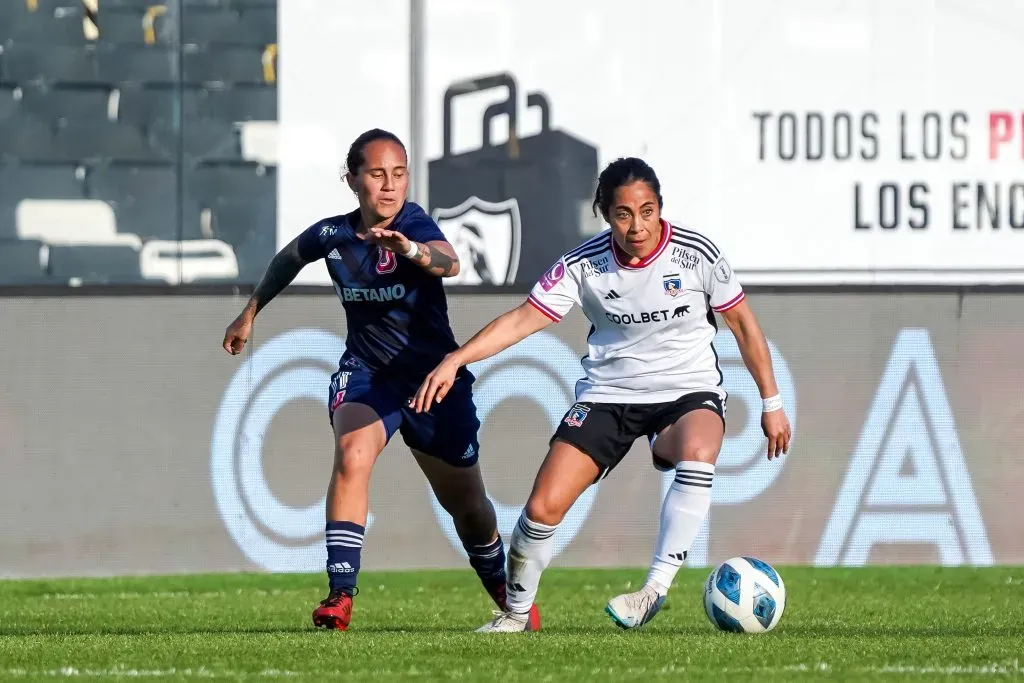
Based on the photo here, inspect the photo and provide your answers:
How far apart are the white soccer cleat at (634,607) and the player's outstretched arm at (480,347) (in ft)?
3.04

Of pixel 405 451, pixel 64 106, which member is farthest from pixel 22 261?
pixel 405 451

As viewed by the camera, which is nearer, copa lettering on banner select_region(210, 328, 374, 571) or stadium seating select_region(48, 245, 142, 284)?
copa lettering on banner select_region(210, 328, 374, 571)

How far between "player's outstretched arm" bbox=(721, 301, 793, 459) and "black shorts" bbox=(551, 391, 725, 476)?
0.69ft

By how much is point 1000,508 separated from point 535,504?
4.19m

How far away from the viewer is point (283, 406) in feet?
31.1

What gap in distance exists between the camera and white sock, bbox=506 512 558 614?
6.11 meters

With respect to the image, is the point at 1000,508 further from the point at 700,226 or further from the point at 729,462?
the point at 700,226

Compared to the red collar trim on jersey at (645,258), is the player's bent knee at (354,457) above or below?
below

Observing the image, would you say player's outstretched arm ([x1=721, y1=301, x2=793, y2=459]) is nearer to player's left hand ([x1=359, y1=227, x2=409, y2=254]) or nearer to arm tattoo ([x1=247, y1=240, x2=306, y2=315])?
player's left hand ([x1=359, y1=227, x2=409, y2=254])

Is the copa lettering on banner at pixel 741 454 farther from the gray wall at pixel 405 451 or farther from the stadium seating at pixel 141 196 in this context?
the stadium seating at pixel 141 196

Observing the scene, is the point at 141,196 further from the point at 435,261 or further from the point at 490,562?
the point at 435,261

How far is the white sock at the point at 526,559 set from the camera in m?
6.11

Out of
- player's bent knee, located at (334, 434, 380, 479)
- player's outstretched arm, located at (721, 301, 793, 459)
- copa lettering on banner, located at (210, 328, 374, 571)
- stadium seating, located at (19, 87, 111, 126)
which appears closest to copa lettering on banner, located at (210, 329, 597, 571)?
copa lettering on banner, located at (210, 328, 374, 571)

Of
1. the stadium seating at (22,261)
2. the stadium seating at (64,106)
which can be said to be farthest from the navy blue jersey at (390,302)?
the stadium seating at (64,106)
